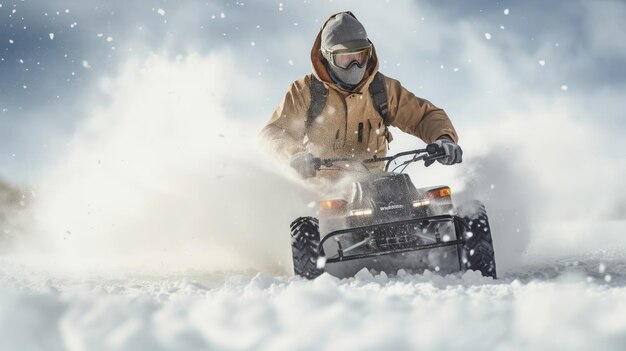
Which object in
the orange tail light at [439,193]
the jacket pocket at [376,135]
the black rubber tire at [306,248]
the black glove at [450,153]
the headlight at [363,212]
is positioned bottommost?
the black rubber tire at [306,248]

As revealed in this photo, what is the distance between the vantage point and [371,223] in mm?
5766

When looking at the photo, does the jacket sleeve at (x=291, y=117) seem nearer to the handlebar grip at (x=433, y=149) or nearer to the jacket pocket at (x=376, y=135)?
the jacket pocket at (x=376, y=135)

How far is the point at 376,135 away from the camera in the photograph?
803 centimetres

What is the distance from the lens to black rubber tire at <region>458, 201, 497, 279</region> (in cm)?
557

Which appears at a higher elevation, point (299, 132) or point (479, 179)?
point (299, 132)

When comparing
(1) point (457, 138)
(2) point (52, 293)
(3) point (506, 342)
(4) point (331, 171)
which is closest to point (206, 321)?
(2) point (52, 293)

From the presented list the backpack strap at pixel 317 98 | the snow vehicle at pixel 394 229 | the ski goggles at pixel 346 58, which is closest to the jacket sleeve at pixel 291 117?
the backpack strap at pixel 317 98

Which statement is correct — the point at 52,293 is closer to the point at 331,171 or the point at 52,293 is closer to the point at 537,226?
the point at 331,171

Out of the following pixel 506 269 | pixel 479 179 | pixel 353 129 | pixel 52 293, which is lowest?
pixel 506 269

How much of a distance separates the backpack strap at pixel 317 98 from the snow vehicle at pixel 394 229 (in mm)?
1406

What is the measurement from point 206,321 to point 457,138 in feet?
18.8

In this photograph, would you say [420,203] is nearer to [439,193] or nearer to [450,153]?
[439,193]

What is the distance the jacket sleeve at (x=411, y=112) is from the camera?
8094mm

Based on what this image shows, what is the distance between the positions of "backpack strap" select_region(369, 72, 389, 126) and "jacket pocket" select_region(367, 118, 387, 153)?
16cm
